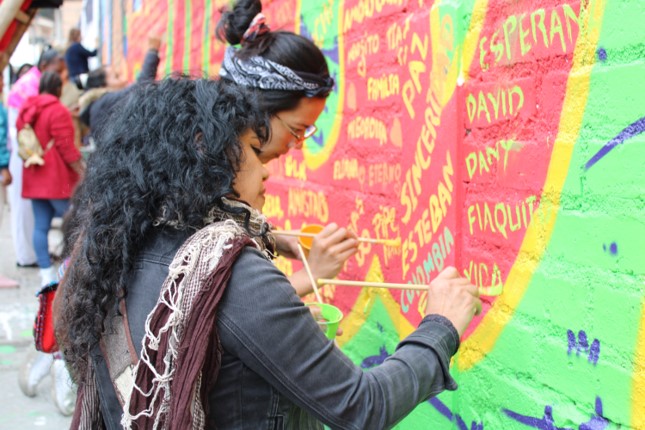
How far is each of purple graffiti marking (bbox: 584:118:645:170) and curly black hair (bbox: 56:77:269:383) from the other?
83cm

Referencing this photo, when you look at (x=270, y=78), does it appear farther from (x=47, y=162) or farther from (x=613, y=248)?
(x=47, y=162)

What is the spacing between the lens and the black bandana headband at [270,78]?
2.74m

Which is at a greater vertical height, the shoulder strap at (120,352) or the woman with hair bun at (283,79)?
the woman with hair bun at (283,79)

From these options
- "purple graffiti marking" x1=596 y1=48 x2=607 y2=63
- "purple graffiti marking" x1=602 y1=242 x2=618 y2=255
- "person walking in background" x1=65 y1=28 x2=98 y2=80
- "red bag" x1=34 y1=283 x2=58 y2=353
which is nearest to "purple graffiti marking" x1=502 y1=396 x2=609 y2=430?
"purple graffiti marking" x1=602 y1=242 x2=618 y2=255

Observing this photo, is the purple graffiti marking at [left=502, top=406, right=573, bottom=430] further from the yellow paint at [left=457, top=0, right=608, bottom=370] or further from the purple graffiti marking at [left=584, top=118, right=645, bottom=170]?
the purple graffiti marking at [left=584, top=118, right=645, bottom=170]

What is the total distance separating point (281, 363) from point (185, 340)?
0.20m

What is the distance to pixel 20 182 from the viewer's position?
794cm

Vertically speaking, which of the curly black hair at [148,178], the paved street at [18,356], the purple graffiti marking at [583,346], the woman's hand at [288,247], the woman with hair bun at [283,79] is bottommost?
the paved street at [18,356]

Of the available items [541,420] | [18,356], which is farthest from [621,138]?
[18,356]

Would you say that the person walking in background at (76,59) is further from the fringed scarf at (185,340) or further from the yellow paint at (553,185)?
the fringed scarf at (185,340)

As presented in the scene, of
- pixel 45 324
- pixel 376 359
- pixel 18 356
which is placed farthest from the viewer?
pixel 18 356

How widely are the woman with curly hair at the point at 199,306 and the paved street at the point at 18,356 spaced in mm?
2662

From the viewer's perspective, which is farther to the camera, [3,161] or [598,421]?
[3,161]

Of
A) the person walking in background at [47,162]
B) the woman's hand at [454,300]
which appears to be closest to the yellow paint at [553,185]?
the woman's hand at [454,300]
